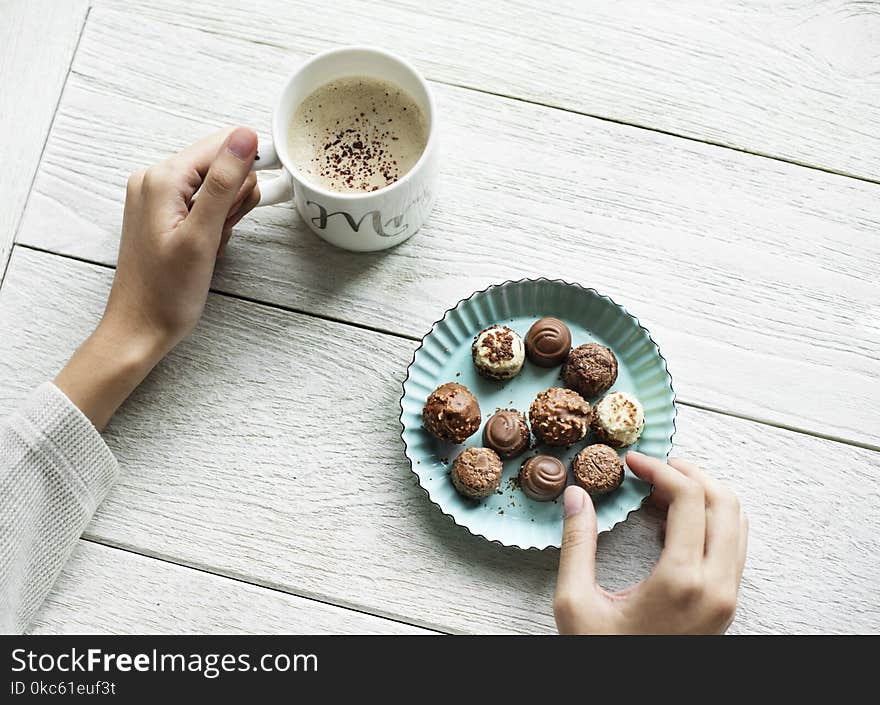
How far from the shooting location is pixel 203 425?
101 centimetres

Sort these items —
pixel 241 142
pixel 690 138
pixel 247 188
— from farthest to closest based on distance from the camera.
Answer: pixel 690 138 < pixel 247 188 < pixel 241 142

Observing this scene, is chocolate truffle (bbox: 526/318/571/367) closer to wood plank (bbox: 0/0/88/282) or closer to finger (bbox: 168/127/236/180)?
finger (bbox: 168/127/236/180)

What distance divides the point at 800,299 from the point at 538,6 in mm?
513

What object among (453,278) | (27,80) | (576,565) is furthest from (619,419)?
(27,80)

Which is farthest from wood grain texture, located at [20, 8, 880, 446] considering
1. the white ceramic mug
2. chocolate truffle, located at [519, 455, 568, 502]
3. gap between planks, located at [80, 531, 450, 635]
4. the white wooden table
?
gap between planks, located at [80, 531, 450, 635]

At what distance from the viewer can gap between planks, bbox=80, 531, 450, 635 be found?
973 mm

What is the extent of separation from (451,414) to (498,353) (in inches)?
3.6

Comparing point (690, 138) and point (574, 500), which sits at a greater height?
point (690, 138)

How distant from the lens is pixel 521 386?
3.21ft

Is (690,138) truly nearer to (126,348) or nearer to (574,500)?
(574,500)

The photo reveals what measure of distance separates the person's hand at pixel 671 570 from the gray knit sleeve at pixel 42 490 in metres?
0.55

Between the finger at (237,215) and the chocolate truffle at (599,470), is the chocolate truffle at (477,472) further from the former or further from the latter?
the finger at (237,215)

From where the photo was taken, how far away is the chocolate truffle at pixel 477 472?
91cm
